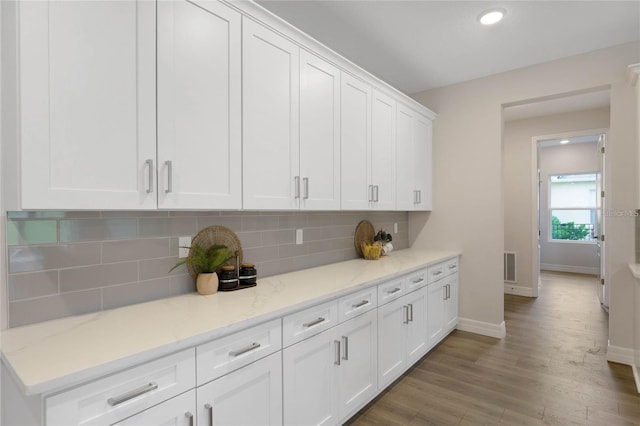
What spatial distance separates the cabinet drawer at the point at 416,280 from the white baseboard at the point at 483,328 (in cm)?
119

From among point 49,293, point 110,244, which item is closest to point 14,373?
point 49,293

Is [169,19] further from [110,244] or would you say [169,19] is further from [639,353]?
[639,353]

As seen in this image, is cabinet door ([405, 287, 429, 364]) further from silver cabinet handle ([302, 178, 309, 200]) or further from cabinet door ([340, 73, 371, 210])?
silver cabinet handle ([302, 178, 309, 200])

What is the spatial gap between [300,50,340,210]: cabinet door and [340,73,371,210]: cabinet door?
8 cm

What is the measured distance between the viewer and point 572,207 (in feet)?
24.3

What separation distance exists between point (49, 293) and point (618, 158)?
4120 mm

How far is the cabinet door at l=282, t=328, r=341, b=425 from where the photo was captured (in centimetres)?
167

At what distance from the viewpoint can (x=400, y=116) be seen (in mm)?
3322

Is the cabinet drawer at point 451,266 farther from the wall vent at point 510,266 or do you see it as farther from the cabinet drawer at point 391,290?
the wall vent at point 510,266

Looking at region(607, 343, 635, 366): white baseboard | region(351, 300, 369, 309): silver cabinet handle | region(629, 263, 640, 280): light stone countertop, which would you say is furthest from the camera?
region(607, 343, 635, 366): white baseboard

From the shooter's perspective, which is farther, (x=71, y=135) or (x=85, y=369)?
(x=71, y=135)

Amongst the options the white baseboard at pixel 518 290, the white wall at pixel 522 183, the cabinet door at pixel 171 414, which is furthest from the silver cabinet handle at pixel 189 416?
the white baseboard at pixel 518 290

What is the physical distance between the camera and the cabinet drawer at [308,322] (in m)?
1.66

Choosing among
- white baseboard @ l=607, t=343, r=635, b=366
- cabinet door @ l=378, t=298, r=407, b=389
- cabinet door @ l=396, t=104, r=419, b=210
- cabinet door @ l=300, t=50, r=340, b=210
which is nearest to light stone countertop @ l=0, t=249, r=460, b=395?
cabinet door @ l=378, t=298, r=407, b=389
